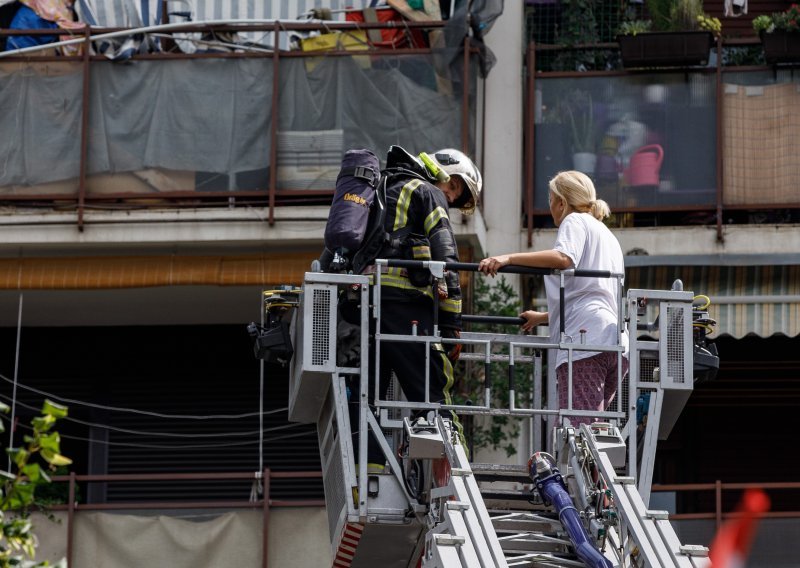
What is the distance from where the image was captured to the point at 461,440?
28.2ft

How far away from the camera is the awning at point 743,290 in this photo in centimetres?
1506

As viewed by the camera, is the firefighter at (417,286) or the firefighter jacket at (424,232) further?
the firefighter jacket at (424,232)

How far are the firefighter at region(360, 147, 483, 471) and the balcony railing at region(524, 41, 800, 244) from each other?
5775 millimetres

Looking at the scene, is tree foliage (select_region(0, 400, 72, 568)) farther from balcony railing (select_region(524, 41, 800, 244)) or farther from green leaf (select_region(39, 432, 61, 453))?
balcony railing (select_region(524, 41, 800, 244))

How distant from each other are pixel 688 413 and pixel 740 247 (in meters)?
3.06

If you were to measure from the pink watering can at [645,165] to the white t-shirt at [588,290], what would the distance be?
19.4ft

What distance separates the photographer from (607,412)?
890 centimetres

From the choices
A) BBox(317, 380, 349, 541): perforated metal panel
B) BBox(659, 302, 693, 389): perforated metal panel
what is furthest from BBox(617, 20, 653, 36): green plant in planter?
BBox(659, 302, 693, 389): perforated metal panel

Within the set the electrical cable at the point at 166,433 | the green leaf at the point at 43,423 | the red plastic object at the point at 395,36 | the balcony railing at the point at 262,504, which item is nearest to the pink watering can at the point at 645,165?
the red plastic object at the point at 395,36

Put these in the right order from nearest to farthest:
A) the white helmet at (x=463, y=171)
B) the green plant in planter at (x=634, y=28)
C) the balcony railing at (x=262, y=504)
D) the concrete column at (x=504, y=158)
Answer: the white helmet at (x=463, y=171)
the balcony railing at (x=262, y=504)
the green plant in planter at (x=634, y=28)
the concrete column at (x=504, y=158)

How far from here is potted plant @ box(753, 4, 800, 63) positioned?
49.3ft

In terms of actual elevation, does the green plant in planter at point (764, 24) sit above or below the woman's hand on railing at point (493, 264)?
above

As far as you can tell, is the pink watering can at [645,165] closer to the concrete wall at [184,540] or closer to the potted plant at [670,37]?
the potted plant at [670,37]

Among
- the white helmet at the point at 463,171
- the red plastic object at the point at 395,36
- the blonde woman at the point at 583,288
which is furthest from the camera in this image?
the red plastic object at the point at 395,36
